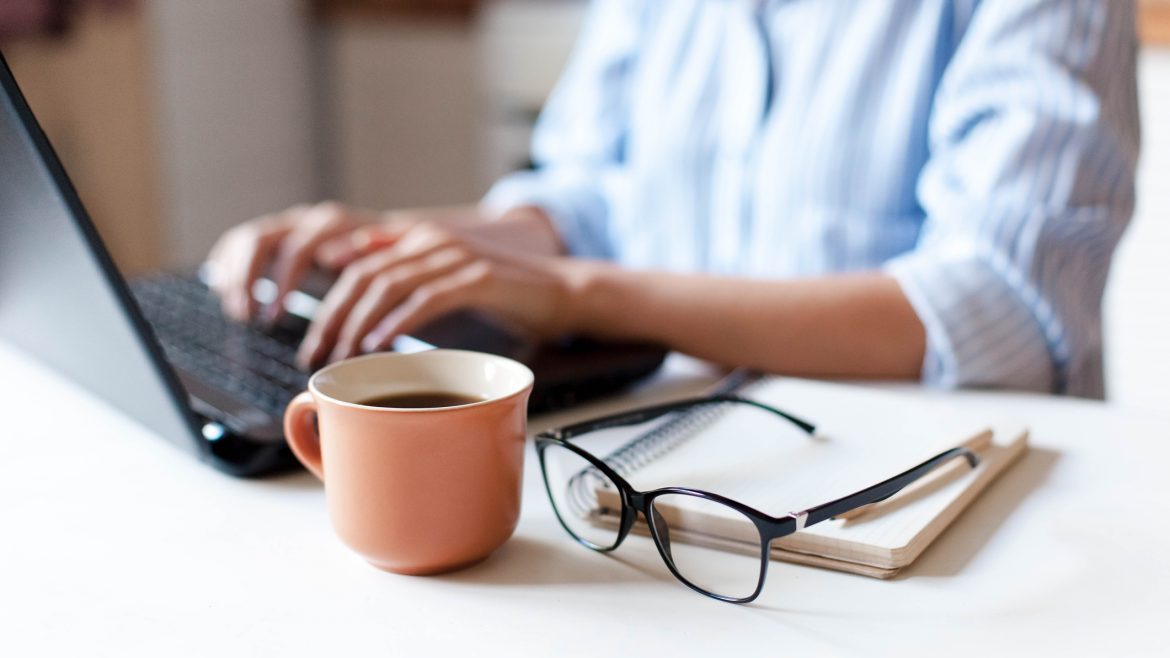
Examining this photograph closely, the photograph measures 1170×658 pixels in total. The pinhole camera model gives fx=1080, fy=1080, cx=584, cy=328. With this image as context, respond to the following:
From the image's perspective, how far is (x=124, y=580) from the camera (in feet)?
1.53

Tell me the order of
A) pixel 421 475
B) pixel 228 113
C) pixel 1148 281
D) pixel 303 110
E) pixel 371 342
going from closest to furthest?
pixel 421 475, pixel 371 342, pixel 1148 281, pixel 228 113, pixel 303 110

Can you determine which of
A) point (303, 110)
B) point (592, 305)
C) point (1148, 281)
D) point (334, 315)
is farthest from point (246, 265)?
point (303, 110)

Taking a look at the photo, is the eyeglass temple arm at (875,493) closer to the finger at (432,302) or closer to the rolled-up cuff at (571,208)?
the finger at (432,302)

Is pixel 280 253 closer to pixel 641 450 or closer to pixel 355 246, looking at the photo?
pixel 355 246

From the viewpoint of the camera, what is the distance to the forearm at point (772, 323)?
77cm

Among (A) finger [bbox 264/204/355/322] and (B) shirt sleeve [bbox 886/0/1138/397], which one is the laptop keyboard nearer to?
(A) finger [bbox 264/204/355/322]

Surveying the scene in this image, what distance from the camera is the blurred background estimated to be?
1893mm

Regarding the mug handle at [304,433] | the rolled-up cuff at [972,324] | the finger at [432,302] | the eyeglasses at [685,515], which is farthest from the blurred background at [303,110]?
the mug handle at [304,433]

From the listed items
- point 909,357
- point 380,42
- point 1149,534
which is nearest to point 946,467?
point 1149,534

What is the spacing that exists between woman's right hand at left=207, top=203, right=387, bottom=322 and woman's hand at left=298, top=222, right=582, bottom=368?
0.10m

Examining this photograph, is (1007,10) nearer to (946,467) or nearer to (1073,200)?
(1073,200)

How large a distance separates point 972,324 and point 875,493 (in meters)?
0.33

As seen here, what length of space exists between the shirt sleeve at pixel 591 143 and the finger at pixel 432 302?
14.6 inches

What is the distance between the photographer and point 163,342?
A: 78cm
